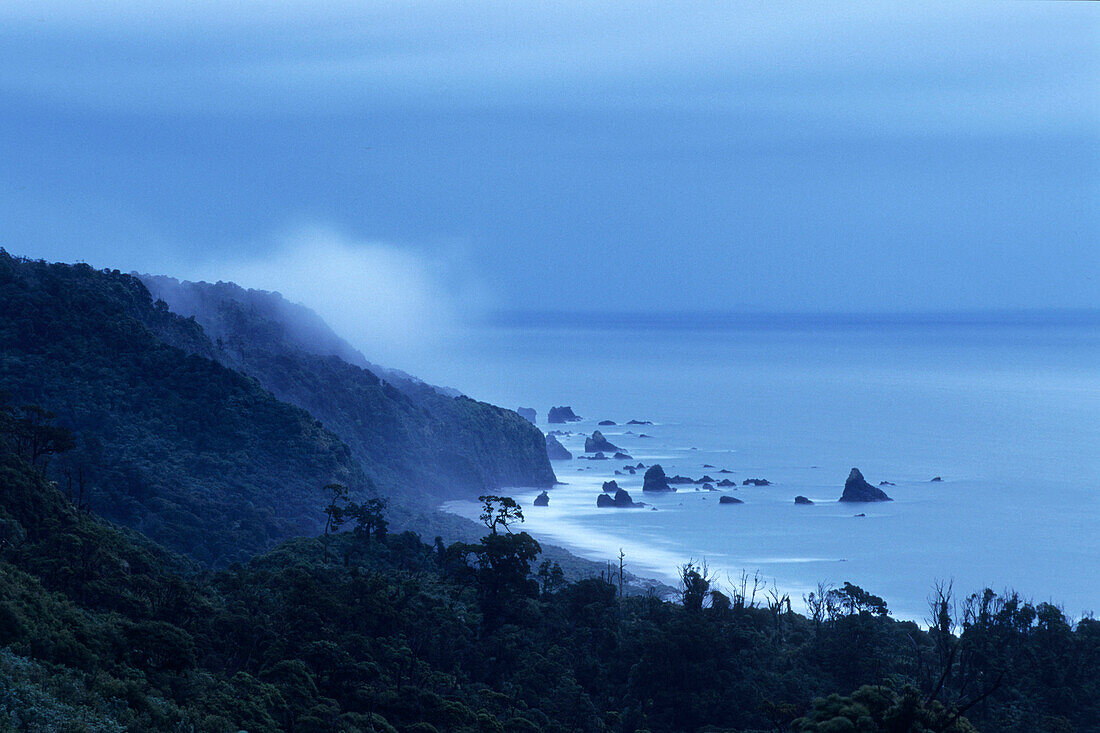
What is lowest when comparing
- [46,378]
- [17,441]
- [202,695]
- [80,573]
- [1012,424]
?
[202,695]

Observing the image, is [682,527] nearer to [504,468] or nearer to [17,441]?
[504,468]

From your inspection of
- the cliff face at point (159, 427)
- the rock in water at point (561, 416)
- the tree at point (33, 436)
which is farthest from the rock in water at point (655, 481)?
the tree at point (33, 436)

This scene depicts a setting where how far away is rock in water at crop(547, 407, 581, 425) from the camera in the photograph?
154m

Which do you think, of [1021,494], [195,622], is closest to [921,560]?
[1021,494]

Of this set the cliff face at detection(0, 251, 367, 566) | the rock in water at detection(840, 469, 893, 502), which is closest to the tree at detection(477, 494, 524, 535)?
the cliff face at detection(0, 251, 367, 566)

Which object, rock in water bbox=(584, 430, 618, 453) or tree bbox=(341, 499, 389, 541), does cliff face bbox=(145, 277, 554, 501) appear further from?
tree bbox=(341, 499, 389, 541)

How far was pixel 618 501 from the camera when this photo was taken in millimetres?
89125

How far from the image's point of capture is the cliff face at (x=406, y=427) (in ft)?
307

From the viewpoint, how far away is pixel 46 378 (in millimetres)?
67250

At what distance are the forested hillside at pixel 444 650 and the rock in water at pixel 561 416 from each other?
10617cm

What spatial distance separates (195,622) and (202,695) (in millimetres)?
7526

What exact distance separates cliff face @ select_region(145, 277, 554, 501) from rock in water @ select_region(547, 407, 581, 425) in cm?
4227

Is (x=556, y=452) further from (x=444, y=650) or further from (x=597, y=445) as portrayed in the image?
(x=444, y=650)

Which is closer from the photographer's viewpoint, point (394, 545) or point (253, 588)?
point (253, 588)
